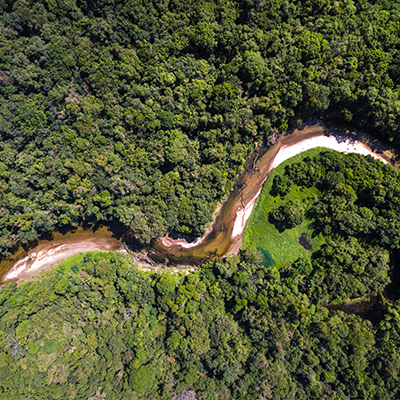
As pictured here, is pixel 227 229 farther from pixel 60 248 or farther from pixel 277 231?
pixel 60 248

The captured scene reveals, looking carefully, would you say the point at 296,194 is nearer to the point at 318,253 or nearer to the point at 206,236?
the point at 318,253

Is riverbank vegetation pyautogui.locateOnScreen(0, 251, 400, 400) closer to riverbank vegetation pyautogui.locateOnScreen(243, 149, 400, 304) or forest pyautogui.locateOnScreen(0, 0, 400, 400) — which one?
forest pyautogui.locateOnScreen(0, 0, 400, 400)

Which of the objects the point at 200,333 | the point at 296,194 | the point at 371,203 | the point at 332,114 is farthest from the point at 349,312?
the point at 332,114

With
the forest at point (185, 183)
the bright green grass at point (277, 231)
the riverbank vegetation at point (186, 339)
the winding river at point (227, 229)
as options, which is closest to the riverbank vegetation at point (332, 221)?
the bright green grass at point (277, 231)

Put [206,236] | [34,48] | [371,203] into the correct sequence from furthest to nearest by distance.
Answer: [206,236] → [371,203] → [34,48]

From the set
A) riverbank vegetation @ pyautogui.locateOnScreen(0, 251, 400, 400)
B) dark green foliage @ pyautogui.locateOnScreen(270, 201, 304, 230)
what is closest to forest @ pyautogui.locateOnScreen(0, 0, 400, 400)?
riverbank vegetation @ pyautogui.locateOnScreen(0, 251, 400, 400)
